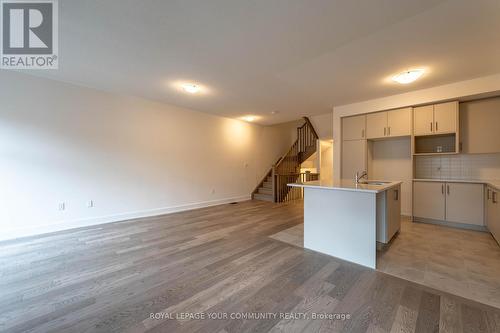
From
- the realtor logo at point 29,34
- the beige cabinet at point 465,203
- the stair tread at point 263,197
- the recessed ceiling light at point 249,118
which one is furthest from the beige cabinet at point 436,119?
the realtor logo at point 29,34

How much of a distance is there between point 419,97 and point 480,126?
44.3 inches

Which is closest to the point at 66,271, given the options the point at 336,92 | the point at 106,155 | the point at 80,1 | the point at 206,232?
the point at 206,232

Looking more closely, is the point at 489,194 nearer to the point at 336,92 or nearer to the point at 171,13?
the point at 336,92

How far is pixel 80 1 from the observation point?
6.03 ft

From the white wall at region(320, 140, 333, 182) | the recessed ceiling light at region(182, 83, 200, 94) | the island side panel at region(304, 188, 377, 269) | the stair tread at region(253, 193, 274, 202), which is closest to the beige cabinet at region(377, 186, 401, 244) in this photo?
the island side panel at region(304, 188, 377, 269)

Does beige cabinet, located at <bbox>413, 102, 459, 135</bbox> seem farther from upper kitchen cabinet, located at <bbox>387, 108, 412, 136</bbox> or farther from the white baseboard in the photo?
the white baseboard

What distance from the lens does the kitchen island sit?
232cm

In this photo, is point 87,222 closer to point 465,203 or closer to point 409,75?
point 409,75

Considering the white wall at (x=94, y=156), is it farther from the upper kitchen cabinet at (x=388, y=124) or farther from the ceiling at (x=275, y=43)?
the upper kitchen cabinet at (x=388, y=124)

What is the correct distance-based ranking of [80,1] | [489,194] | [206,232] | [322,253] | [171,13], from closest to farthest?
1. [80,1]
2. [171,13]
3. [322,253]
4. [489,194]
5. [206,232]

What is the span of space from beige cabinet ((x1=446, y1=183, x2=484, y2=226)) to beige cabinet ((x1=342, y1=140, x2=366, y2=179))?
1.52 m

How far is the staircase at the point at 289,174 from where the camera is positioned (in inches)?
265

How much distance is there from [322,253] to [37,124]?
5013 mm

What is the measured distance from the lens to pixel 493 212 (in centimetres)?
300
